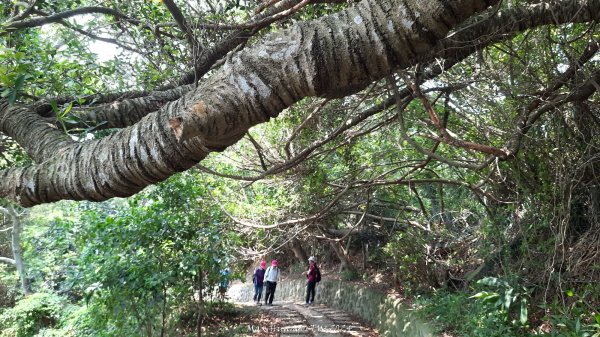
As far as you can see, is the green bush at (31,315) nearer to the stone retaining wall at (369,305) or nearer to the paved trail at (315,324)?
the paved trail at (315,324)

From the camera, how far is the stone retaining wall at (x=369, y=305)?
8.52 m

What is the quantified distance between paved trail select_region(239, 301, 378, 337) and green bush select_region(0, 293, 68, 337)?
23.6 ft

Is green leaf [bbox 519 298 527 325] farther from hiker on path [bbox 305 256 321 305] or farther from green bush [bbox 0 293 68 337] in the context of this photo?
green bush [bbox 0 293 68 337]

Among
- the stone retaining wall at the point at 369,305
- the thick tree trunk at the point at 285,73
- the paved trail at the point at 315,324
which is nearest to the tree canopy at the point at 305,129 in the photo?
the thick tree trunk at the point at 285,73

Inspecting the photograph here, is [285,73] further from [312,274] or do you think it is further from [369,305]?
[312,274]

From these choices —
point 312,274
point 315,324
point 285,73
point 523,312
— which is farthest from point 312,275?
point 285,73

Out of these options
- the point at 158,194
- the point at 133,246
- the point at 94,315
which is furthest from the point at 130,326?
the point at 158,194

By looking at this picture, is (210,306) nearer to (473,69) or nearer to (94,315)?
(94,315)

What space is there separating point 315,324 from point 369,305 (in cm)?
178

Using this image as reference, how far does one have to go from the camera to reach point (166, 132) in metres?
1.75

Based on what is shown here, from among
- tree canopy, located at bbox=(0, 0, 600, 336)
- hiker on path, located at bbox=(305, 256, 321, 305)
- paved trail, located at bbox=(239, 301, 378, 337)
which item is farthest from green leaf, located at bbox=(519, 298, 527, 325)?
hiker on path, located at bbox=(305, 256, 321, 305)

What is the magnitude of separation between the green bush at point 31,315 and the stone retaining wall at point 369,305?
8489 millimetres

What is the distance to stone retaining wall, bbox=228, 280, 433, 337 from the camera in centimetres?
852

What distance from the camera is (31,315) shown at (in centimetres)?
1441
